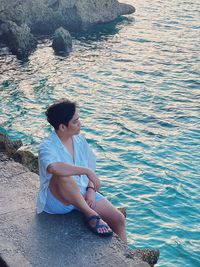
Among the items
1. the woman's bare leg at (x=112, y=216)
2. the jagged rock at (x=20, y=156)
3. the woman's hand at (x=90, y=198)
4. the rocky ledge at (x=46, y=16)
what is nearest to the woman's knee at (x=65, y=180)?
the woman's hand at (x=90, y=198)

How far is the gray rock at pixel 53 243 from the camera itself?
7176 millimetres

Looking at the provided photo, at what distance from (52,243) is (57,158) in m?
1.19

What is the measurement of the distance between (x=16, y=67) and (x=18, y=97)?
3821mm

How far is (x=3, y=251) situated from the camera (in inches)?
289

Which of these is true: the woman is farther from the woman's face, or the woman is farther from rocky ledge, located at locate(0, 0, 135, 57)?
rocky ledge, located at locate(0, 0, 135, 57)

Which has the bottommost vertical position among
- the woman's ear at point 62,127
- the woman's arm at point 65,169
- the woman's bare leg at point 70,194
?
the woman's bare leg at point 70,194

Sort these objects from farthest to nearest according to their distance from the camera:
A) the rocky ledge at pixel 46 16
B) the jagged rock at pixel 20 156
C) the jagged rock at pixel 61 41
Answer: the rocky ledge at pixel 46 16 < the jagged rock at pixel 61 41 < the jagged rock at pixel 20 156

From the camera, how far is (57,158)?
25.5ft

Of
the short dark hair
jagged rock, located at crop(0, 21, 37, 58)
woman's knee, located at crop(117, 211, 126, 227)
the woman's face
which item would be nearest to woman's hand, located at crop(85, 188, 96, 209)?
woman's knee, located at crop(117, 211, 126, 227)

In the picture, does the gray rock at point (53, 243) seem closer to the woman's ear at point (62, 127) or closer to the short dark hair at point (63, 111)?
the woman's ear at point (62, 127)

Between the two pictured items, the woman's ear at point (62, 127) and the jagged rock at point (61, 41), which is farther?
the jagged rock at point (61, 41)

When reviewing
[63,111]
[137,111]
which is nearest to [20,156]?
[63,111]

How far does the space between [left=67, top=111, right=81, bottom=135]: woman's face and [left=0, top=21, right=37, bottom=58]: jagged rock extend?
17169 millimetres

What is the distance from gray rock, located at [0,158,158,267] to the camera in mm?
7176
